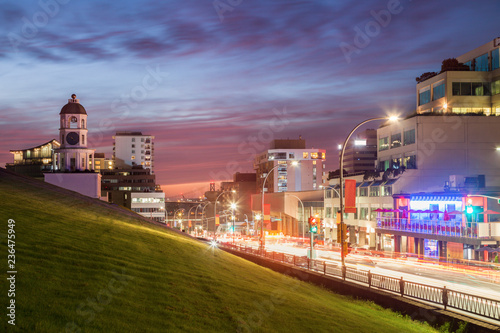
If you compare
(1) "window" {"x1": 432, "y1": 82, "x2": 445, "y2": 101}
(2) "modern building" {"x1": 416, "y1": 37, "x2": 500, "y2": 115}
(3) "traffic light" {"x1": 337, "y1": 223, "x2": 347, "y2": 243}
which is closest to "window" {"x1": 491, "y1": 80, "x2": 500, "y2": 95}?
(2) "modern building" {"x1": 416, "y1": 37, "x2": 500, "y2": 115}

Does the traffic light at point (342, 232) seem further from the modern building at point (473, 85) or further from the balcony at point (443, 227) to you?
the modern building at point (473, 85)

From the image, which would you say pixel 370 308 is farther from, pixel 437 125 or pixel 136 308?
pixel 437 125

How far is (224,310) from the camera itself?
16547 mm

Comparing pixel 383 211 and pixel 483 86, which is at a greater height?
pixel 483 86

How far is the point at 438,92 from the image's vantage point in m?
93.5

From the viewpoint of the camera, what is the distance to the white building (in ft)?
544

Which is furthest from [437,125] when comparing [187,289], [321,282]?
[187,289]

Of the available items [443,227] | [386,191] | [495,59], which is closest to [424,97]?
[495,59]

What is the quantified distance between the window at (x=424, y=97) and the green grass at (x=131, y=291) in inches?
3073

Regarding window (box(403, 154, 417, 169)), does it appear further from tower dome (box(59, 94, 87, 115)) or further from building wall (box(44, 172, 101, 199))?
tower dome (box(59, 94, 87, 115))

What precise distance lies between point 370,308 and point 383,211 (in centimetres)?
A: 5266

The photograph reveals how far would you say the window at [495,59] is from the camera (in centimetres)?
8744

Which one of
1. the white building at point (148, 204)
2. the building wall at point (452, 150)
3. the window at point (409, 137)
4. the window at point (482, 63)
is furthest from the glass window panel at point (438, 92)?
the white building at point (148, 204)

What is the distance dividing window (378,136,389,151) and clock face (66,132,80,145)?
5387 centimetres
